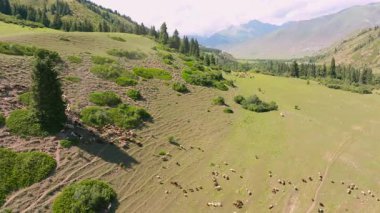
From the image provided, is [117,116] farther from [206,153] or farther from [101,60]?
[101,60]

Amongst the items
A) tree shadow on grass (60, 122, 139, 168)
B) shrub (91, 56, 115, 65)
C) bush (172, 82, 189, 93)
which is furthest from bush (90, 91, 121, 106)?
bush (172, 82, 189, 93)

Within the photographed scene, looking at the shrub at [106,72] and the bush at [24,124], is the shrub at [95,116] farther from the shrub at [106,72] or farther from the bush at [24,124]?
the shrub at [106,72]

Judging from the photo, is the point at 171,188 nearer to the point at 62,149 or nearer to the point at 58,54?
the point at 62,149

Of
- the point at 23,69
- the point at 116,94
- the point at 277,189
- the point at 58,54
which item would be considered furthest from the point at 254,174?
the point at 58,54

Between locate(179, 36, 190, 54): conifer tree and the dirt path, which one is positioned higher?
locate(179, 36, 190, 54): conifer tree

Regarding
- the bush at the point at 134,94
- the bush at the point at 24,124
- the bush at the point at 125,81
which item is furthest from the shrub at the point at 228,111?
the bush at the point at 24,124

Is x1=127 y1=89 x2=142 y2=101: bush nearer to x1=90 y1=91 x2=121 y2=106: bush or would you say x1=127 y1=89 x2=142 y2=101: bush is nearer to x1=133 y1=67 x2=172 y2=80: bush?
x1=90 y1=91 x2=121 y2=106: bush
